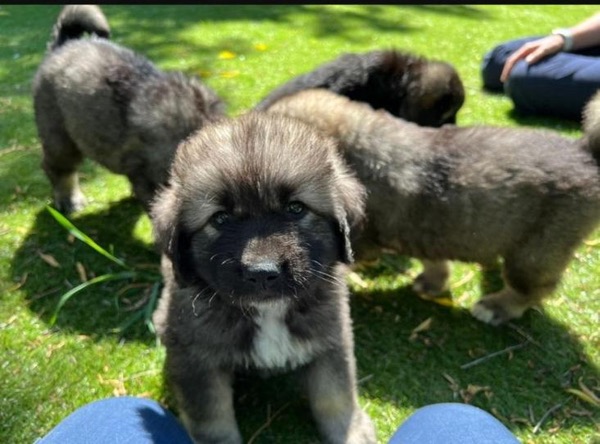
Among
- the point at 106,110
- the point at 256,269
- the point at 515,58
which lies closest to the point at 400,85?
the point at 515,58

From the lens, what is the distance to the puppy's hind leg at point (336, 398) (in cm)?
243

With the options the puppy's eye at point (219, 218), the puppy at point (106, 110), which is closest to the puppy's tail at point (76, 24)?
the puppy at point (106, 110)

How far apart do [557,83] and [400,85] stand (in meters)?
1.53

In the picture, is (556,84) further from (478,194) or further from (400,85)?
(478,194)

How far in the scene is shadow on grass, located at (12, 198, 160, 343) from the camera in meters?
3.16

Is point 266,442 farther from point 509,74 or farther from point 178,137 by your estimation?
point 509,74

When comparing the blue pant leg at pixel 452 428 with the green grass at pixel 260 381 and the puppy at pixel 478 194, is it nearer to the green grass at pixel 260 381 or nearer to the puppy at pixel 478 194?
the green grass at pixel 260 381

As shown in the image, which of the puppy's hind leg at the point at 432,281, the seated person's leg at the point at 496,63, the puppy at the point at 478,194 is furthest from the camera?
the seated person's leg at the point at 496,63

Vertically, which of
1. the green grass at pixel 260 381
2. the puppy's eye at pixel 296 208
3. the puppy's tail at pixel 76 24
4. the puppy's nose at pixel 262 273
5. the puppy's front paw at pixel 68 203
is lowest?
the puppy's front paw at pixel 68 203

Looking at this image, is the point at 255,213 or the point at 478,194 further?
the point at 478,194

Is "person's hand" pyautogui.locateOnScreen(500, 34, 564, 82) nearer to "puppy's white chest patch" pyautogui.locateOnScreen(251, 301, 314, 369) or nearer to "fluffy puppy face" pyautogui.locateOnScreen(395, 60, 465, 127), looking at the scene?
"fluffy puppy face" pyautogui.locateOnScreen(395, 60, 465, 127)

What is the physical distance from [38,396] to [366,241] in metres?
1.68

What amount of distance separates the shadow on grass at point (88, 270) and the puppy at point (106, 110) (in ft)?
0.99

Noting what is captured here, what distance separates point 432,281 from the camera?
3344 millimetres
